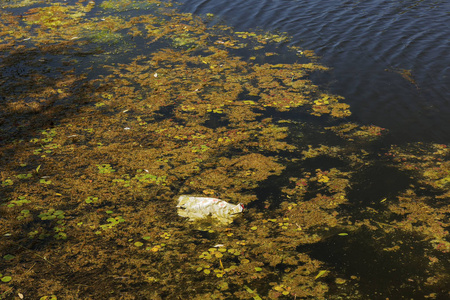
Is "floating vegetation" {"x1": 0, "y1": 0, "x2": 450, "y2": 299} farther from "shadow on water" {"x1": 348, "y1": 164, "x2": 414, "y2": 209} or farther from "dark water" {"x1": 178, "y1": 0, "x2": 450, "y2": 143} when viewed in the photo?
"dark water" {"x1": 178, "y1": 0, "x2": 450, "y2": 143}

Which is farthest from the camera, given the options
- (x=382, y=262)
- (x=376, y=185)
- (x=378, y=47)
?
(x=378, y=47)

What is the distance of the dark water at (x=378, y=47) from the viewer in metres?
6.66

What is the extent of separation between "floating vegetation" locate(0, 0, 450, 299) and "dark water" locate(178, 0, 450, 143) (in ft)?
1.58

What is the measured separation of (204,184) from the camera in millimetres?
5195

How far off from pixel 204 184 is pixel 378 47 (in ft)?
19.7

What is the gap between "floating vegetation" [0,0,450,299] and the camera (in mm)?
3900

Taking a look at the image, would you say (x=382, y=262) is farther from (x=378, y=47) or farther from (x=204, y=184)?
(x=378, y=47)

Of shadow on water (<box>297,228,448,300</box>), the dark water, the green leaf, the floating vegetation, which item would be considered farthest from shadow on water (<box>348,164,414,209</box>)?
the green leaf

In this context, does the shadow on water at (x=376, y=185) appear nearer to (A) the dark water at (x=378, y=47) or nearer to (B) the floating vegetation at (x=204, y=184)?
(B) the floating vegetation at (x=204, y=184)

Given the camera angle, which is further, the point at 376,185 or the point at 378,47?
the point at 378,47

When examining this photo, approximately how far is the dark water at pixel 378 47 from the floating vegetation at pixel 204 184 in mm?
481

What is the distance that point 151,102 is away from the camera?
722cm

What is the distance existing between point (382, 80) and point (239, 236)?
5021 mm

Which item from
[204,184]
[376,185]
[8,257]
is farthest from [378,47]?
[8,257]
